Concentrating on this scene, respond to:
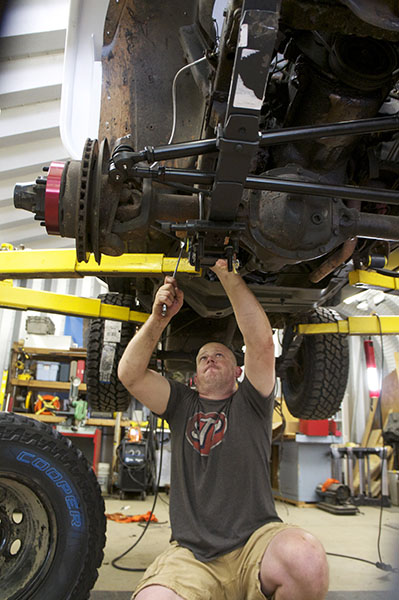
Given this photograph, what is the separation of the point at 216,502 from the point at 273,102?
1.41m

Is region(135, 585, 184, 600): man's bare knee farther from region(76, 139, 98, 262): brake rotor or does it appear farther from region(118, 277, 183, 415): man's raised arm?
region(76, 139, 98, 262): brake rotor

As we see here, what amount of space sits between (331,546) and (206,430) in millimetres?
2474

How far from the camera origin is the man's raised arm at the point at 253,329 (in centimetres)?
174

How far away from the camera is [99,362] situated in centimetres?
338

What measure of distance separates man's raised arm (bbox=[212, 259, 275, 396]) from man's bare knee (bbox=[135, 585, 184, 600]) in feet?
2.38

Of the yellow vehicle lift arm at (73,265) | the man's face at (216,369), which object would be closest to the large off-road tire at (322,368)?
the man's face at (216,369)

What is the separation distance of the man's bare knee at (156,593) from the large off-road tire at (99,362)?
6.16 feet

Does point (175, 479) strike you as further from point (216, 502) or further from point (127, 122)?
point (127, 122)

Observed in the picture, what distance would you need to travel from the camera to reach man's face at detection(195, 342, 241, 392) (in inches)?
76.7

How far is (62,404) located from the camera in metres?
7.10

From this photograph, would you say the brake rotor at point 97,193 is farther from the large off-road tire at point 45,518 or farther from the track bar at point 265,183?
the large off-road tire at point 45,518

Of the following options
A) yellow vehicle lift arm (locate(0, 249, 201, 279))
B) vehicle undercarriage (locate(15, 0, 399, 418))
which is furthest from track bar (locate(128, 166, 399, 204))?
yellow vehicle lift arm (locate(0, 249, 201, 279))

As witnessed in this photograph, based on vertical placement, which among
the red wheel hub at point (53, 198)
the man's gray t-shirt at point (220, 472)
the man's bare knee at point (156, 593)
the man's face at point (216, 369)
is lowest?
the man's bare knee at point (156, 593)

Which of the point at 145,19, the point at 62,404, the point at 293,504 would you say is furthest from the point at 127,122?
the point at 62,404
